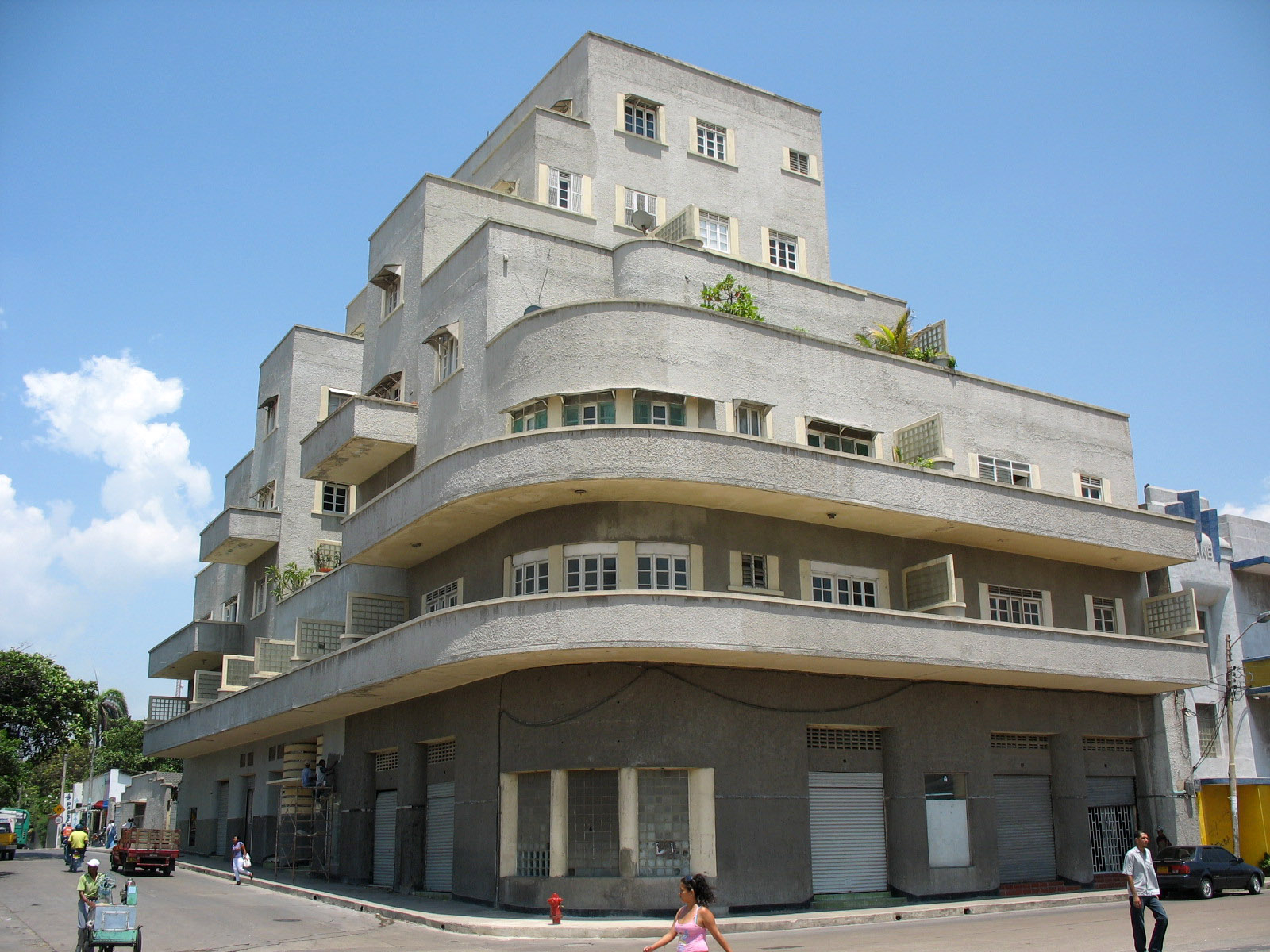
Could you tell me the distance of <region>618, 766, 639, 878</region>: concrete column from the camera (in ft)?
Result: 67.7

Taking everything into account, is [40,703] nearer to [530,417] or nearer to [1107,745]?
[530,417]

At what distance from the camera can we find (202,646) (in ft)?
142

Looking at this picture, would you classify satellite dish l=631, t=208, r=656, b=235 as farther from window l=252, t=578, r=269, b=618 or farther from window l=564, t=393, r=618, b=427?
window l=252, t=578, r=269, b=618

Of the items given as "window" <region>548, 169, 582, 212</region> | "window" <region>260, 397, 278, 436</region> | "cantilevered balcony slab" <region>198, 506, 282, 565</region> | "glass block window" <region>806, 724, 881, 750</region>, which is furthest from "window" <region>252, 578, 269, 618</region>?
"glass block window" <region>806, 724, 881, 750</region>

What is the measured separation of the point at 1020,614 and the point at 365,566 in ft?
54.9

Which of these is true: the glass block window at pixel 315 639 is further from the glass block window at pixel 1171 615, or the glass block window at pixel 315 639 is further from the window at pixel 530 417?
the glass block window at pixel 1171 615

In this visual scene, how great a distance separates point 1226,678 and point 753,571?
18122 mm

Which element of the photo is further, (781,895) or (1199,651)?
(1199,651)

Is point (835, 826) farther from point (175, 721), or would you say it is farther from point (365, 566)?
point (175, 721)

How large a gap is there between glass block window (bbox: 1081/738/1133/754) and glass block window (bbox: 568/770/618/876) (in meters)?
13.4

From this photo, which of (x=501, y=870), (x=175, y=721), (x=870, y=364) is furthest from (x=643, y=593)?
(x=175, y=721)

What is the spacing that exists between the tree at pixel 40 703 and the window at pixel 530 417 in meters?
24.4

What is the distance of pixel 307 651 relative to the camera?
104ft

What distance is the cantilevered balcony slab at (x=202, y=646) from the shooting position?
142ft
